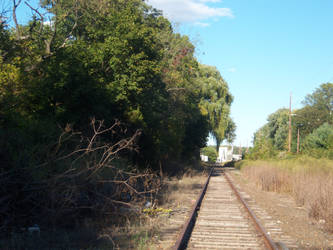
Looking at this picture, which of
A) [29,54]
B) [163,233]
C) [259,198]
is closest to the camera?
[163,233]

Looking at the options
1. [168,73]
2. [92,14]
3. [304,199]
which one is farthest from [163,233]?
[168,73]

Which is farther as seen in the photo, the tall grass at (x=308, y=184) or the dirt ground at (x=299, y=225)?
the tall grass at (x=308, y=184)

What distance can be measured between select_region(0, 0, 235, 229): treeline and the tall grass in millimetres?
5108

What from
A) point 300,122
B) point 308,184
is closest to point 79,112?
point 308,184

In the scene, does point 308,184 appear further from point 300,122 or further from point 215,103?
point 300,122

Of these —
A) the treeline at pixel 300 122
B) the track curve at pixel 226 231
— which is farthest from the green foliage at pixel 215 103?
the track curve at pixel 226 231

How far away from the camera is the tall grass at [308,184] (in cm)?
1058

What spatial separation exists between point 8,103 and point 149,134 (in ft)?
29.7

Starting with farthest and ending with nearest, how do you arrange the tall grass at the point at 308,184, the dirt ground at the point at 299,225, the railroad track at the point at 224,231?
1. the tall grass at the point at 308,184
2. the dirt ground at the point at 299,225
3. the railroad track at the point at 224,231

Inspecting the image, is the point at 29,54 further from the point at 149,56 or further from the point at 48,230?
the point at 48,230

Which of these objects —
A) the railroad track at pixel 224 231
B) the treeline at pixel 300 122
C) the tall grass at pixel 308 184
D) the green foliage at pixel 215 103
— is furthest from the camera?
the treeline at pixel 300 122

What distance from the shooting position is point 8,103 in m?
11.0

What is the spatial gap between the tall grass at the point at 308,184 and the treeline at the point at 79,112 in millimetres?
5108

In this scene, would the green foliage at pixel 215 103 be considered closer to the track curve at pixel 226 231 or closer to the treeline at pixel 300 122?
the treeline at pixel 300 122
